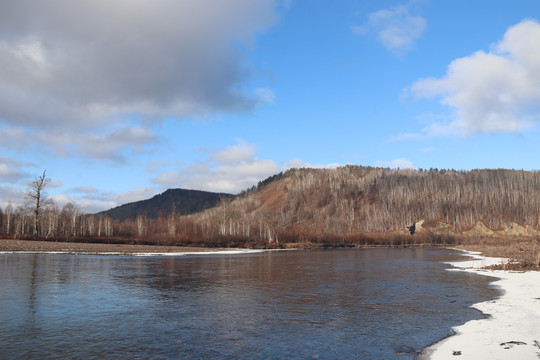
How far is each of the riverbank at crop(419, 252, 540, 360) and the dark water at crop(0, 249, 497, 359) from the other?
79cm

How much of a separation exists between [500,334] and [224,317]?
11924mm

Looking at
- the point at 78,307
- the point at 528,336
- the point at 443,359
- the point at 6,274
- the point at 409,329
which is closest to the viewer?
the point at 443,359

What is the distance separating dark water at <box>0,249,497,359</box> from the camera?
13.4 metres

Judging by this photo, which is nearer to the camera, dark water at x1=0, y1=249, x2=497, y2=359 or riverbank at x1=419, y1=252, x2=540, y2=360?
riverbank at x1=419, y1=252, x2=540, y2=360

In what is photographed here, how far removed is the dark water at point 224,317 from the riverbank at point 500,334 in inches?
31.1

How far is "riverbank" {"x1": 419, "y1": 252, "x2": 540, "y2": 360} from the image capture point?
502 inches

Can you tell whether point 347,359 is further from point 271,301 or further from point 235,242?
point 235,242

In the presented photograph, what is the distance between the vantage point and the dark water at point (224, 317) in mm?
13438

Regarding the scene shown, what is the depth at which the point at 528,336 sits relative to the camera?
48.4 feet

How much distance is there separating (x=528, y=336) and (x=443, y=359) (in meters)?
5.05

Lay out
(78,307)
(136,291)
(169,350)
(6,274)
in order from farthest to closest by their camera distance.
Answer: (6,274)
(136,291)
(78,307)
(169,350)

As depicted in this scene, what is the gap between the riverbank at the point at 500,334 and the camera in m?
12.8

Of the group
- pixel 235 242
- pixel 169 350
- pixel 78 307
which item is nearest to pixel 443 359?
pixel 169 350

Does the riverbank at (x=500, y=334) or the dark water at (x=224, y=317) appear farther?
the dark water at (x=224, y=317)
